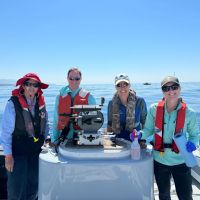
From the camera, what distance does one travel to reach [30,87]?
8.02ft

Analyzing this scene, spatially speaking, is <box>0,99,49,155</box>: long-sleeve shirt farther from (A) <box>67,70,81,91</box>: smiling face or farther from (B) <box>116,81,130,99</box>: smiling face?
(B) <box>116,81,130,99</box>: smiling face

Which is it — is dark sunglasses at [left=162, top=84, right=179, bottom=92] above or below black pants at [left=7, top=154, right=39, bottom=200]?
above

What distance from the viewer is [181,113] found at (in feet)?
7.51

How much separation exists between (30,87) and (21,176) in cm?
81

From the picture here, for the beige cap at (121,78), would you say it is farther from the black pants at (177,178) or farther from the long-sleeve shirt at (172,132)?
the black pants at (177,178)

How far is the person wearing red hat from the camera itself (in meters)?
2.36

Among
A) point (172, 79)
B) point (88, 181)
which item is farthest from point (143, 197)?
point (172, 79)

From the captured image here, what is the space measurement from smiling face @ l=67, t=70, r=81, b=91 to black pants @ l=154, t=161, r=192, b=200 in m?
1.18

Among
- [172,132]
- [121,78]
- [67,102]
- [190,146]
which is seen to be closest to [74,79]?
[67,102]

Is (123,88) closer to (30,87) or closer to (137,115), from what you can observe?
(137,115)

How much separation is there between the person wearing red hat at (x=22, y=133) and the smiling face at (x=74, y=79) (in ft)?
1.31

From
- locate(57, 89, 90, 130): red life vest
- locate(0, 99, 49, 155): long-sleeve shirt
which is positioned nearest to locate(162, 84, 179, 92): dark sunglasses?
locate(57, 89, 90, 130): red life vest

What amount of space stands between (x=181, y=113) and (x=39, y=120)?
130 centimetres

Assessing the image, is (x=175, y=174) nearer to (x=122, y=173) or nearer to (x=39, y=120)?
(x=122, y=173)
